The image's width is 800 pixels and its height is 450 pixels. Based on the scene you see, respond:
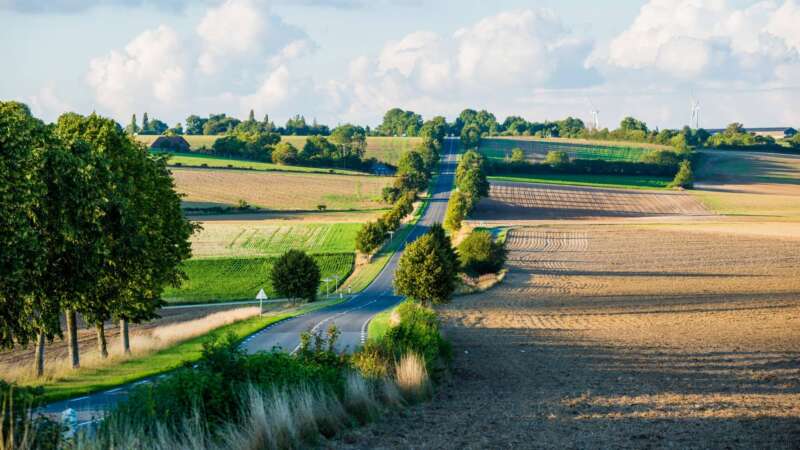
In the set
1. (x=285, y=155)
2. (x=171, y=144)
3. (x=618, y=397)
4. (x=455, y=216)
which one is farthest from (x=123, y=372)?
(x=171, y=144)

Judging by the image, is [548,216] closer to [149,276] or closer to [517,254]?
[517,254]

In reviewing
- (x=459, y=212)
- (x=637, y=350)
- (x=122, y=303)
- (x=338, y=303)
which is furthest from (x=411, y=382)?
(x=459, y=212)

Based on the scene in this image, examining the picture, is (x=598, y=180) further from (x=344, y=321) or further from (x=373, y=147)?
(x=344, y=321)

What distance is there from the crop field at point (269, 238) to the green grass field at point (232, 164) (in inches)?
1784

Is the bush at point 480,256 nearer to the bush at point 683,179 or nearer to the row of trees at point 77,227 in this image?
the row of trees at point 77,227

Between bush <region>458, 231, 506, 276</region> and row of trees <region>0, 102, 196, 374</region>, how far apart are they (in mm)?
35330

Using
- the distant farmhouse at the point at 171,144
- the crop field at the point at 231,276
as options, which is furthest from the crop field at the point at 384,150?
the crop field at the point at 231,276

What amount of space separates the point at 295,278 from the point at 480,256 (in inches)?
594

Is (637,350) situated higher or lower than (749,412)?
lower

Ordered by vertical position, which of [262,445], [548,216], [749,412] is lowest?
[548,216]

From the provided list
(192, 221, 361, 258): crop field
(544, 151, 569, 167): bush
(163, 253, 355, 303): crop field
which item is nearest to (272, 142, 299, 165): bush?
(544, 151, 569, 167): bush

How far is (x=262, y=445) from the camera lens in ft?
43.3

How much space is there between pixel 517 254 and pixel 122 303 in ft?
183

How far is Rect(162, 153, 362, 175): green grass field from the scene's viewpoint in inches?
5827
